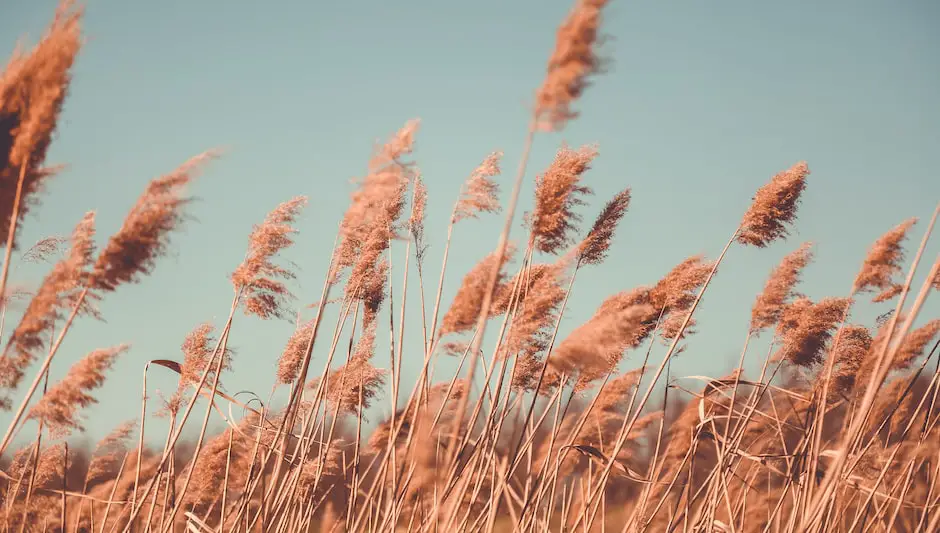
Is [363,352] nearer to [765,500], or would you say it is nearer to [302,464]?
[302,464]

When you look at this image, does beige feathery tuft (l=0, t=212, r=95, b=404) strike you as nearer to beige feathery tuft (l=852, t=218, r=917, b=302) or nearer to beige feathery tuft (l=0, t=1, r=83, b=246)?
beige feathery tuft (l=0, t=1, r=83, b=246)

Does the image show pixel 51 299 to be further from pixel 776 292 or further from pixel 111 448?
pixel 776 292

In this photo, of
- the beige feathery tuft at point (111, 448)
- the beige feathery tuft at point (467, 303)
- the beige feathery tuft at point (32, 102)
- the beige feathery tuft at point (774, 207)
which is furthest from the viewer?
the beige feathery tuft at point (111, 448)

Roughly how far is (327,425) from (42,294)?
2.56m

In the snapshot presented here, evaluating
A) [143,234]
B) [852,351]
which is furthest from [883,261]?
[143,234]

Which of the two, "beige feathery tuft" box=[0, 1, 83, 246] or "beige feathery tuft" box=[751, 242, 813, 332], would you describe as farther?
"beige feathery tuft" box=[751, 242, 813, 332]

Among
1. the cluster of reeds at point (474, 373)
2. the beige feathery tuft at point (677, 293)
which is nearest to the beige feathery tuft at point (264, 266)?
the cluster of reeds at point (474, 373)

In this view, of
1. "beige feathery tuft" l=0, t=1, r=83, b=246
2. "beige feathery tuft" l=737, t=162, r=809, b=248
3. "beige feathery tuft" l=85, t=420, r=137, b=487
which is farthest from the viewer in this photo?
"beige feathery tuft" l=85, t=420, r=137, b=487

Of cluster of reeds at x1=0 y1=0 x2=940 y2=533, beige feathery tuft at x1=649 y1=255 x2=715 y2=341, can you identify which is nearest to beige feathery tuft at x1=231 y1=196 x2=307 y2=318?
cluster of reeds at x1=0 y1=0 x2=940 y2=533

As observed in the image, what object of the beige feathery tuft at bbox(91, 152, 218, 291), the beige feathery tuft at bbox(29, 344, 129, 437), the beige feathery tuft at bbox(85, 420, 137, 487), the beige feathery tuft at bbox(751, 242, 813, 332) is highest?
the beige feathery tuft at bbox(751, 242, 813, 332)

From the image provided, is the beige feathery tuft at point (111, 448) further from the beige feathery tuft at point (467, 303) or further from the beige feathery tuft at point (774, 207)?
the beige feathery tuft at point (774, 207)

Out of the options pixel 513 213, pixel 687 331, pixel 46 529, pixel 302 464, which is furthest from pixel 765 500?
pixel 46 529

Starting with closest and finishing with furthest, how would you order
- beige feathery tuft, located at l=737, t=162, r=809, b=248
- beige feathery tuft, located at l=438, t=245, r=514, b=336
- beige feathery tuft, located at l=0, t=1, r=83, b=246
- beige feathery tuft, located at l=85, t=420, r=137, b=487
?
1. beige feathery tuft, located at l=0, t=1, r=83, b=246
2. beige feathery tuft, located at l=438, t=245, r=514, b=336
3. beige feathery tuft, located at l=737, t=162, r=809, b=248
4. beige feathery tuft, located at l=85, t=420, r=137, b=487

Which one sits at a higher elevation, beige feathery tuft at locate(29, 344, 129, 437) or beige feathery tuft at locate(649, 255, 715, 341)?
beige feathery tuft at locate(649, 255, 715, 341)
